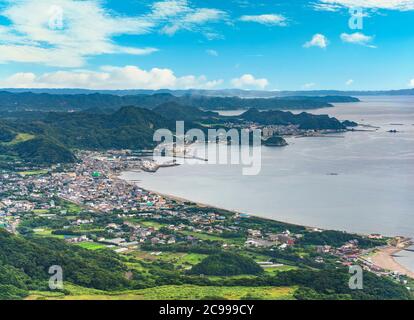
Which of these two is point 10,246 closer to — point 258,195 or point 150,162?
point 258,195

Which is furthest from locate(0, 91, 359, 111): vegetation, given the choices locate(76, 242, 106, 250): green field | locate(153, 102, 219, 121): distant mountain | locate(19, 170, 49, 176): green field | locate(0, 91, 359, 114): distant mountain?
locate(76, 242, 106, 250): green field

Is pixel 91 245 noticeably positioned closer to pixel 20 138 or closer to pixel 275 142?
pixel 20 138

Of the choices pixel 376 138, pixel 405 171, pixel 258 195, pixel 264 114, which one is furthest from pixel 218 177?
pixel 264 114

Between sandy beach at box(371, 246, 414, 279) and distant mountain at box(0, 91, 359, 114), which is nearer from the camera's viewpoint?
sandy beach at box(371, 246, 414, 279)

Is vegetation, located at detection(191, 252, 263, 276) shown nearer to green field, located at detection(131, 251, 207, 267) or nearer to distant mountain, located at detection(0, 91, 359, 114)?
green field, located at detection(131, 251, 207, 267)

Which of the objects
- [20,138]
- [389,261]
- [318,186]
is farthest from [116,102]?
[389,261]

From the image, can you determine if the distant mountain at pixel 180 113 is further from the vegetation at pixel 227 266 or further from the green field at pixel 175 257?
the vegetation at pixel 227 266
